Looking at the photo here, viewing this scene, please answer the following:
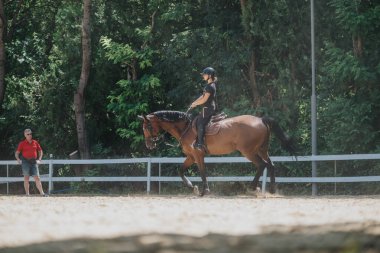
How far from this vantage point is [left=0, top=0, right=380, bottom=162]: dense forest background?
28469 mm

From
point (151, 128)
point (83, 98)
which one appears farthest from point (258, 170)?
point (83, 98)

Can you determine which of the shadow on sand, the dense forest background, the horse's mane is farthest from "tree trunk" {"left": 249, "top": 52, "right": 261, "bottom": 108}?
the shadow on sand

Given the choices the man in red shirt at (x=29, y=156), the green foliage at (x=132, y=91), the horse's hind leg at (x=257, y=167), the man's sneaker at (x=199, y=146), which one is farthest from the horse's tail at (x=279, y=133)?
the green foliage at (x=132, y=91)

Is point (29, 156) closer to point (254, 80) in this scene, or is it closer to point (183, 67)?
point (183, 67)

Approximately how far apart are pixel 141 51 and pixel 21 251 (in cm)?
2697

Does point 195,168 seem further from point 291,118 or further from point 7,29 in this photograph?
point 7,29

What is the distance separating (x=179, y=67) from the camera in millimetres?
33844

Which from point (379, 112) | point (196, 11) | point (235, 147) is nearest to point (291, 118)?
point (379, 112)

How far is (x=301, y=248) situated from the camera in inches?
282

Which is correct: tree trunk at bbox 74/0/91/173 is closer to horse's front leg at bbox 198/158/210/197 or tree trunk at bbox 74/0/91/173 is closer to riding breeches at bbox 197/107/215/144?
riding breeches at bbox 197/107/215/144

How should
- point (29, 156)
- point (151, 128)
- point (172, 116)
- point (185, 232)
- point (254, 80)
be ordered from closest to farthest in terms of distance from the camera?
point (185, 232), point (172, 116), point (151, 128), point (29, 156), point (254, 80)

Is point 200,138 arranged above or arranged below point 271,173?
above

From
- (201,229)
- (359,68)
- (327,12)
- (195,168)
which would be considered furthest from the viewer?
(195,168)

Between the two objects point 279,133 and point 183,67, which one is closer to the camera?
point 279,133
